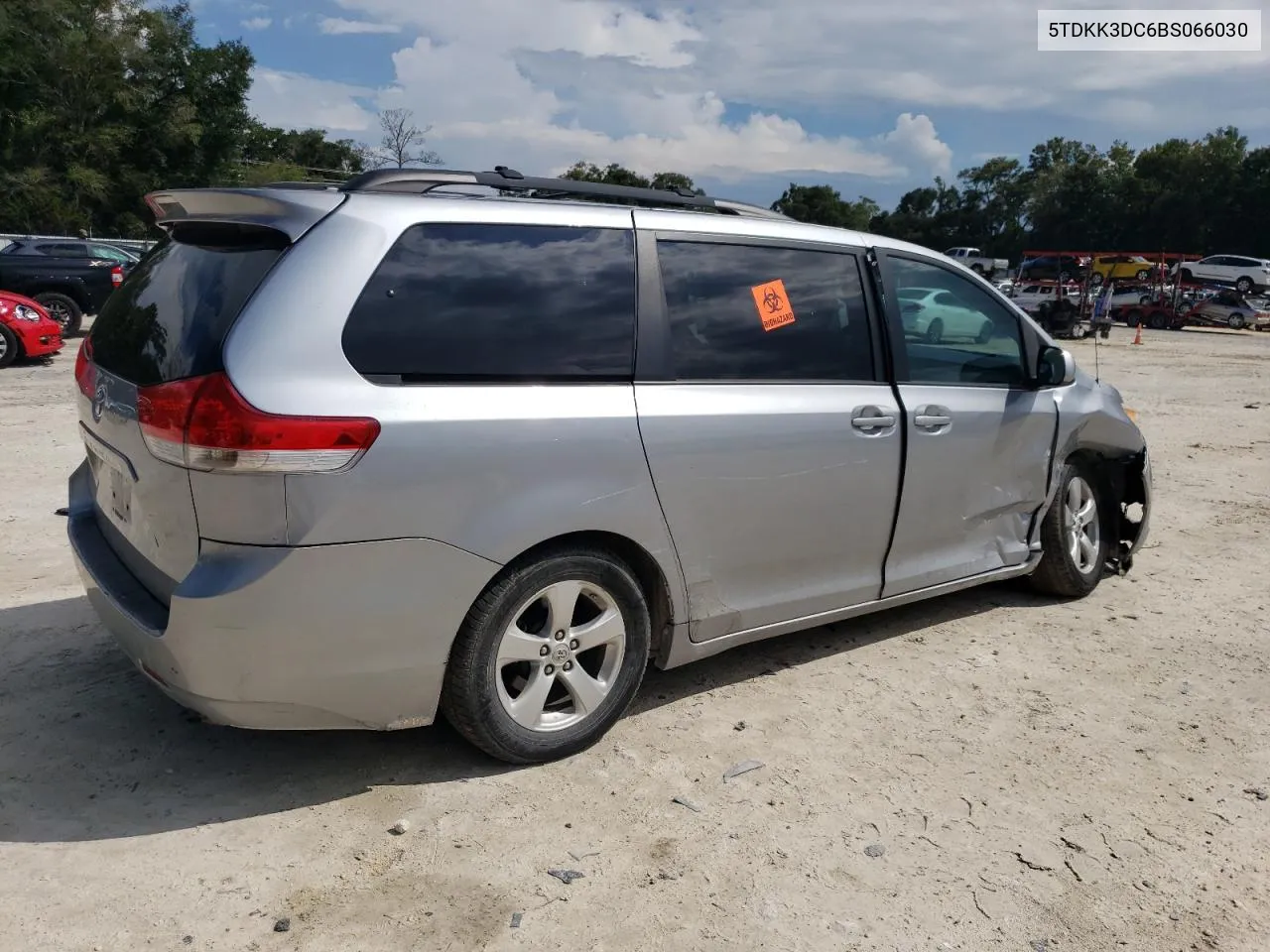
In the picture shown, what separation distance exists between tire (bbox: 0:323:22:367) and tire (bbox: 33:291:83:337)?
4.11 metres

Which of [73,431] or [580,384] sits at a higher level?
[580,384]

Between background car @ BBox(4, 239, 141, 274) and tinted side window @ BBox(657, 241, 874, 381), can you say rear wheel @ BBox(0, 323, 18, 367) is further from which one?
tinted side window @ BBox(657, 241, 874, 381)

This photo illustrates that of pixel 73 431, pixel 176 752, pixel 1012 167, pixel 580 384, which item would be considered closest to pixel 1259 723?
pixel 580 384

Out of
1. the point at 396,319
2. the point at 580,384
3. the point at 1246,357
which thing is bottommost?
the point at 1246,357

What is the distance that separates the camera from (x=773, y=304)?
3.93 metres

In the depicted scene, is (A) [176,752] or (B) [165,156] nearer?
(A) [176,752]

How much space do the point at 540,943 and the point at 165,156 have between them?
4778 cm

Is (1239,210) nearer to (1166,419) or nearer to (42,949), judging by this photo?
(1166,419)

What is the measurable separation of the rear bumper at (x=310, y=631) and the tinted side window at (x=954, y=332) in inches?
88.3

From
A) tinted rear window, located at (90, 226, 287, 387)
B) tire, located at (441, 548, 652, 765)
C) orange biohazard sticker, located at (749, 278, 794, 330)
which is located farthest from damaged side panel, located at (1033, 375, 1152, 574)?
tinted rear window, located at (90, 226, 287, 387)

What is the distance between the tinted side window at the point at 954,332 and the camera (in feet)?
14.4

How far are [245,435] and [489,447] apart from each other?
2.22ft

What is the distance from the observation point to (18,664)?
161 inches

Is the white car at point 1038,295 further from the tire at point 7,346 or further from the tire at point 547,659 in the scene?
the tire at point 547,659
